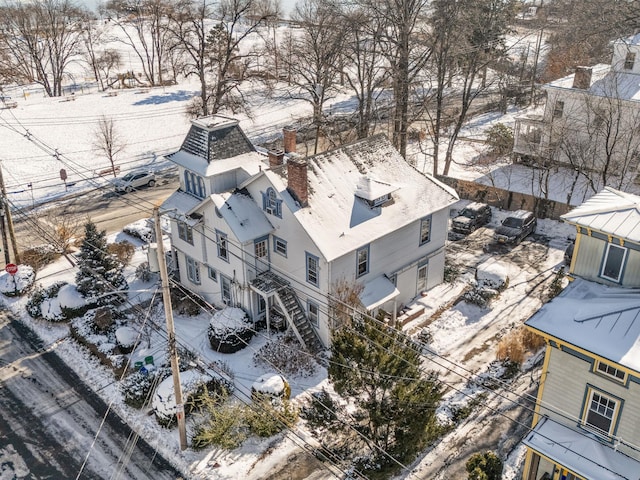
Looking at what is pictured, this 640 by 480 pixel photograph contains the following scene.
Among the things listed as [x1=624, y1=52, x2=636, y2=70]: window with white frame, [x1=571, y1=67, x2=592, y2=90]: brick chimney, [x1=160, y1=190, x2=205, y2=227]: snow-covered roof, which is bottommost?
[x1=160, y1=190, x2=205, y2=227]: snow-covered roof

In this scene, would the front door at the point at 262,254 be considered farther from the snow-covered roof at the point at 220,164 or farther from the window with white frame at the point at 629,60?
the window with white frame at the point at 629,60

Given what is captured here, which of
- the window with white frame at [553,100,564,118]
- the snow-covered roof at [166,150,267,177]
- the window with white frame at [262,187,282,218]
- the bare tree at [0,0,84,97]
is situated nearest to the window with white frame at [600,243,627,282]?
the window with white frame at [262,187,282,218]

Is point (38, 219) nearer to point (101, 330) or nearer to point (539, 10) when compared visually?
point (101, 330)

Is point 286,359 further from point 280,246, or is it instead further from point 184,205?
point 184,205

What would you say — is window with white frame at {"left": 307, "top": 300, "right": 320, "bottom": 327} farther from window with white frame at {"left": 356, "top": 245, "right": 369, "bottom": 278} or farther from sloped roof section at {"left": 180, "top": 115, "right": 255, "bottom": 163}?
sloped roof section at {"left": 180, "top": 115, "right": 255, "bottom": 163}

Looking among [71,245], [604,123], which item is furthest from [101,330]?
[604,123]
